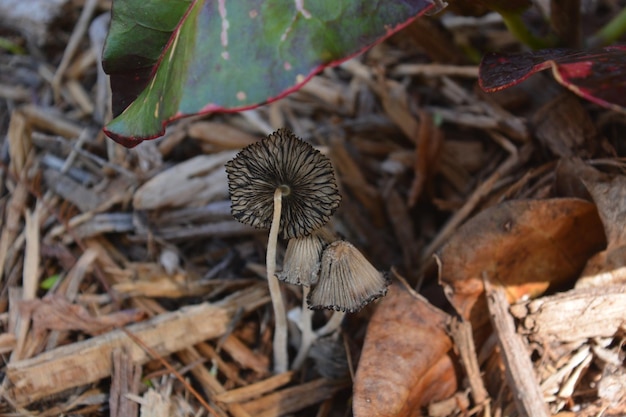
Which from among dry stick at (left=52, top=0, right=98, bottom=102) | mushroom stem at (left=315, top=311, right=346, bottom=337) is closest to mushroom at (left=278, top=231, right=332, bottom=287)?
mushroom stem at (left=315, top=311, right=346, bottom=337)

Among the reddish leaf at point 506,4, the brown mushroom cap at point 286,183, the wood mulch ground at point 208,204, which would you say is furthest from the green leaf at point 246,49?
the wood mulch ground at point 208,204

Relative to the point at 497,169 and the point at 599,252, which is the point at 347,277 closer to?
the point at 599,252

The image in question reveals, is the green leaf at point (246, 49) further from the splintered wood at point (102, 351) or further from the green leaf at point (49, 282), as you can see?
the green leaf at point (49, 282)

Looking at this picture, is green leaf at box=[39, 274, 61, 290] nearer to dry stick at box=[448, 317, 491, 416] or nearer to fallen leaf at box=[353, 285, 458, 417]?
fallen leaf at box=[353, 285, 458, 417]

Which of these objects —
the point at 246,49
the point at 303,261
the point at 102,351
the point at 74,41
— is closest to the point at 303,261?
Result: the point at 303,261

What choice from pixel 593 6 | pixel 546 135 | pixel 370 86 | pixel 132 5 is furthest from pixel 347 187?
pixel 593 6

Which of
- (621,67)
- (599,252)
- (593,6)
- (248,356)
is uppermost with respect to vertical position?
(593,6)
